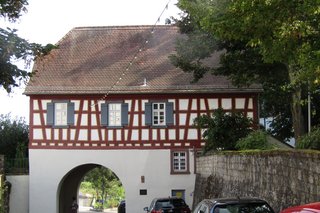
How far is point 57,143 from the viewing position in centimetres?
3256

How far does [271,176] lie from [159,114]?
18814 mm

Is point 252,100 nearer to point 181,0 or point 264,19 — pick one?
point 181,0

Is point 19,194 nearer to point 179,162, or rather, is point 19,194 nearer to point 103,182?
point 179,162

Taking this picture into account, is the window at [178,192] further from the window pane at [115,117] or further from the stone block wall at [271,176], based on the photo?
the stone block wall at [271,176]

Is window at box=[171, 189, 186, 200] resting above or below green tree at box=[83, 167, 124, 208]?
above

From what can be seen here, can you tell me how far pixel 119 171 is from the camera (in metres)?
32.3

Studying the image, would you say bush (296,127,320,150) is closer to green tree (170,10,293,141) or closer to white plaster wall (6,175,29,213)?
green tree (170,10,293,141)

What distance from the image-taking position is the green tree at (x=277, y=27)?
11336mm

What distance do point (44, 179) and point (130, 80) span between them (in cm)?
754

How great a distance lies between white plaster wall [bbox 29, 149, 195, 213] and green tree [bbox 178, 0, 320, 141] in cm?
1923

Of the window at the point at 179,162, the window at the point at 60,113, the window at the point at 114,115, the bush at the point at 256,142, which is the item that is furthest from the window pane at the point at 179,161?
the bush at the point at 256,142

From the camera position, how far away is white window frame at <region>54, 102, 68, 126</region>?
32.8 m

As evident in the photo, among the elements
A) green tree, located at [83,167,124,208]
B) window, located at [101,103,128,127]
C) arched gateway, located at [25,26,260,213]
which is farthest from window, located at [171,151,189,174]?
green tree, located at [83,167,124,208]

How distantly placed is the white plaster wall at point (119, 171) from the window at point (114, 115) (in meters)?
1.62
